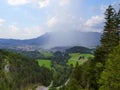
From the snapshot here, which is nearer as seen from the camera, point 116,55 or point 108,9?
point 116,55

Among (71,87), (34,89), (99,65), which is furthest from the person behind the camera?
(34,89)

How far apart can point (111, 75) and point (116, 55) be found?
8.00 feet

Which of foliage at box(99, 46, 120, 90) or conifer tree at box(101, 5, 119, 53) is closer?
foliage at box(99, 46, 120, 90)

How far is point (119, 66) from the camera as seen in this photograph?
98.9ft

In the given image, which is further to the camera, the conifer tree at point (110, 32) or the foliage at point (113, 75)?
the conifer tree at point (110, 32)

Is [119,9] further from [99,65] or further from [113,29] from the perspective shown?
[99,65]

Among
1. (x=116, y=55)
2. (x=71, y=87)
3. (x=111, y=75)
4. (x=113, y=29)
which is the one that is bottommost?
(x=71, y=87)

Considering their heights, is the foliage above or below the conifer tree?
below

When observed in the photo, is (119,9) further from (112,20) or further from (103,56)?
(103,56)

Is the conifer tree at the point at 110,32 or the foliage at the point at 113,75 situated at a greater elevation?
the conifer tree at the point at 110,32

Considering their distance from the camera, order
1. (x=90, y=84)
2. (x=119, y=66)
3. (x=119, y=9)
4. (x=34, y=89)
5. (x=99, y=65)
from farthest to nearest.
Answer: (x=34, y=89) < (x=119, y=9) < (x=90, y=84) < (x=99, y=65) < (x=119, y=66)

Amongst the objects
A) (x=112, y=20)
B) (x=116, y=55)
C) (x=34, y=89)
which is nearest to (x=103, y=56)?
(x=112, y=20)

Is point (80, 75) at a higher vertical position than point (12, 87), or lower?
higher

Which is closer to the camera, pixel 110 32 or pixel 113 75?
pixel 113 75
